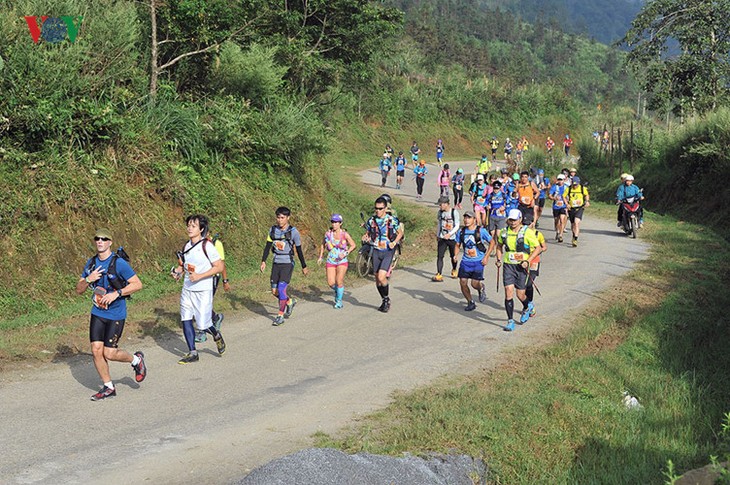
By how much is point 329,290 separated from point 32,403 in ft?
24.0

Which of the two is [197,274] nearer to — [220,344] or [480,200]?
[220,344]

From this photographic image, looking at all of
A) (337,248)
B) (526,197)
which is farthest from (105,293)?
(526,197)

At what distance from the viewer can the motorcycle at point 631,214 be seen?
21.3 meters

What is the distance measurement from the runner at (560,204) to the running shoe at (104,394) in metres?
14.8

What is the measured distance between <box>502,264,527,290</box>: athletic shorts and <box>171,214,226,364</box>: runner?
4.60 m

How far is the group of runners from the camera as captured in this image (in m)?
8.02

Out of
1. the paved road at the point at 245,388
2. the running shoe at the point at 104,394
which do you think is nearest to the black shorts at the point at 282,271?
the paved road at the point at 245,388

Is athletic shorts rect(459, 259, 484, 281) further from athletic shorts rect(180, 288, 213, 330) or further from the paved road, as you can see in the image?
athletic shorts rect(180, 288, 213, 330)

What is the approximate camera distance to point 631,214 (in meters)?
21.3

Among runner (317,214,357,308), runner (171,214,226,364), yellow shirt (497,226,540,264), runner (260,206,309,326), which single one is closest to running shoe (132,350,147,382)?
runner (171,214,226,364)

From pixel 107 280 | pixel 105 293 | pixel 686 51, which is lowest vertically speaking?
pixel 105 293

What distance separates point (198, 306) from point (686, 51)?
94.7 ft

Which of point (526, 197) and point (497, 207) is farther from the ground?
point (526, 197)

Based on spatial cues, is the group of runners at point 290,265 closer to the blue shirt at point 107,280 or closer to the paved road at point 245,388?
the blue shirt at point 107,280
